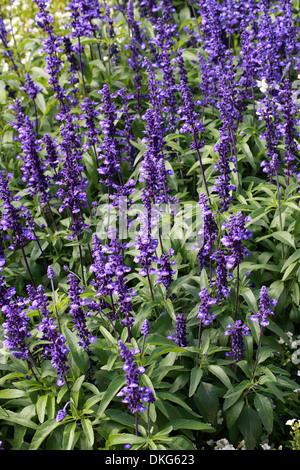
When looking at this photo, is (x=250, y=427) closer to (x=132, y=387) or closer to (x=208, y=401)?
(x=208, y=401)

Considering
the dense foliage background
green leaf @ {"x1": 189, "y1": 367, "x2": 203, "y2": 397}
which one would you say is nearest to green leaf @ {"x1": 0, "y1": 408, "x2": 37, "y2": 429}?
the dense foliage background

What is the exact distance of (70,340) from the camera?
193 inches

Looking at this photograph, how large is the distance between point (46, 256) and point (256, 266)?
256 centimetres

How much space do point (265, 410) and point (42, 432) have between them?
6.23 feet

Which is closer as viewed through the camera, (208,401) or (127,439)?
(127,439)

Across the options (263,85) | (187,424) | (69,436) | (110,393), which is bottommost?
(187,424)

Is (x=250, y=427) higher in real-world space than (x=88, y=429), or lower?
lower

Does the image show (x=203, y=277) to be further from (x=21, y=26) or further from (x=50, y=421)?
(x=21, y=26)

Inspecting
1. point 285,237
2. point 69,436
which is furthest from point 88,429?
point 285,237

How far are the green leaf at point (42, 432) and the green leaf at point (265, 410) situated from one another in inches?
67.5

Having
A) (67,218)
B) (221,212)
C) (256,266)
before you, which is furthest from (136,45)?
(256,266)

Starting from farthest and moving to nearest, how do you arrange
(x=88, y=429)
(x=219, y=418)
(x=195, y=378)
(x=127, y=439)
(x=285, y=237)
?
(x=285, y=237) < (x=219, y=418) < (x=195, y=378) < (x=88, y=429) < (x=127, y=439)

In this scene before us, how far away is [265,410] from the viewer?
4711 millimetres

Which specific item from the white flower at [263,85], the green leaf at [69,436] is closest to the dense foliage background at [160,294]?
the green leaf at [69,436]
